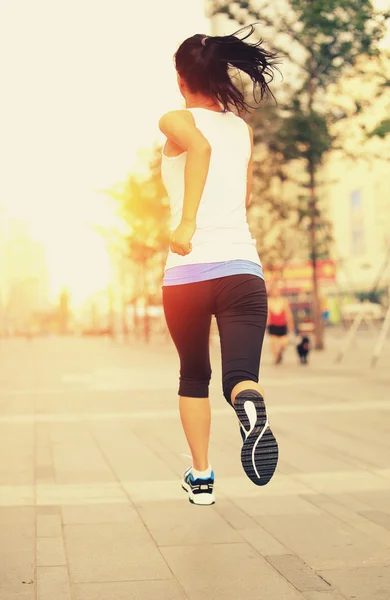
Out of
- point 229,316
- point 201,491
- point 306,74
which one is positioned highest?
point 306,74

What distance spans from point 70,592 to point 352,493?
2.41 m

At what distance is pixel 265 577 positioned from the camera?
3.87m

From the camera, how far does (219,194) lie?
4.20m

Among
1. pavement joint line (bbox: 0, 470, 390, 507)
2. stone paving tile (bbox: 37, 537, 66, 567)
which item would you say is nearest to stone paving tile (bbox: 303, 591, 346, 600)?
stone paving tile (bbox: 37, 537, 66, 567)

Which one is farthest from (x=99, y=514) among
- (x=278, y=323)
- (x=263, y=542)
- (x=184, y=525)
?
(x=278, y=323)

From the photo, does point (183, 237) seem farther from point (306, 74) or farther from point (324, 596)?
point (306, 74)

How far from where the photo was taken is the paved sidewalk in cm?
383

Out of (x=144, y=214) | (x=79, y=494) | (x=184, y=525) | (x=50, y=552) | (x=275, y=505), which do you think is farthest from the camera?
(x=144, y=214)

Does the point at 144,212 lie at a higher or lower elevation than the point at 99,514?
higher

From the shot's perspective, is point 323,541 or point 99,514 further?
point 99,514

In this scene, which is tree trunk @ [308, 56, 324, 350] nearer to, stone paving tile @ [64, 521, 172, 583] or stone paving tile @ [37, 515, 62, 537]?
stone paving tile @ [37, 515, 62, 537]

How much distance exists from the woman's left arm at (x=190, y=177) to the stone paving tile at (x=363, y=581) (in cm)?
129

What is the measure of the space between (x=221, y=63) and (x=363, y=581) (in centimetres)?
199

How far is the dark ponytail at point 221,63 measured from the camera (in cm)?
412
